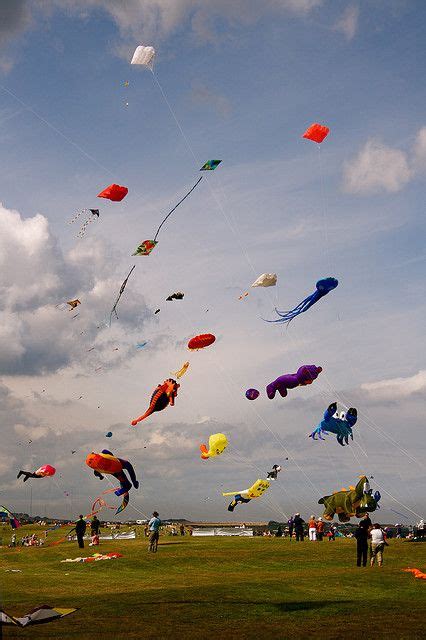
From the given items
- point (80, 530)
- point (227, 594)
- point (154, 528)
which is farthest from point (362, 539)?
point (80, 530)

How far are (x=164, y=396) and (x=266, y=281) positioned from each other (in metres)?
8.84

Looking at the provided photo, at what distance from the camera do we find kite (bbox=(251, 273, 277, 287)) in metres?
34.9

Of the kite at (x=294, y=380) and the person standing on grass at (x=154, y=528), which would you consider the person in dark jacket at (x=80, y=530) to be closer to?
the person standing on grass at (x=154, y=528)

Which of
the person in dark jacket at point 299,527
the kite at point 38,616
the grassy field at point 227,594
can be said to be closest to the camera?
the kite at point 38,616

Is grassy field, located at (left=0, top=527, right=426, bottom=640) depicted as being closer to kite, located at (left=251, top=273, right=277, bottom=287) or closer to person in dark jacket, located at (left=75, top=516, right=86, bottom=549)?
person in dark jacket, located at (left=75, top=516, right=86, bottom=549)

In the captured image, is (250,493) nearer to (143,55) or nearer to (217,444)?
(217,444)

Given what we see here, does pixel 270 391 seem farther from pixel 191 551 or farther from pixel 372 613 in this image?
pixel 372 613

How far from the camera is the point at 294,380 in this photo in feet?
128

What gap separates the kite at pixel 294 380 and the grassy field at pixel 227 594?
31.0 feet

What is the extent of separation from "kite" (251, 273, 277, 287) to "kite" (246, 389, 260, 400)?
31.7 ft

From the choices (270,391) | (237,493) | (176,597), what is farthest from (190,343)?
(176,597)

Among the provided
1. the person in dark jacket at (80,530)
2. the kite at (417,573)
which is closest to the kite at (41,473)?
the person in dark jacket at (80,530)

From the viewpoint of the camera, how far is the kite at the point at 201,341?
3712 cm

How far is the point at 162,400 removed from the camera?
3716cm
